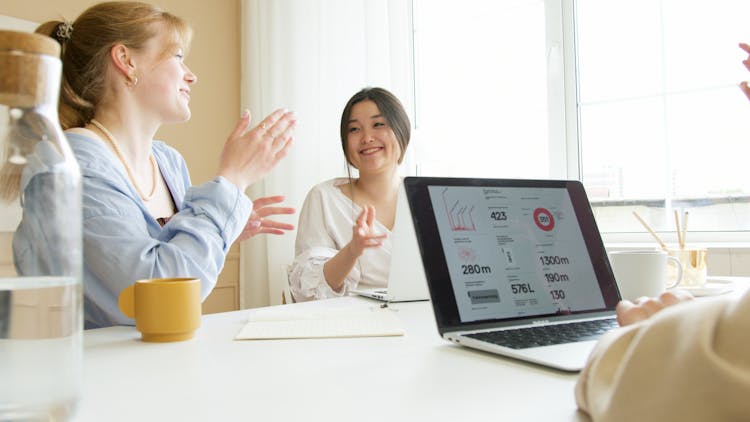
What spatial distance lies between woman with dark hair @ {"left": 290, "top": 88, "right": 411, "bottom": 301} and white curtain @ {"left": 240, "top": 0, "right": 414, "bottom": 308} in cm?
71

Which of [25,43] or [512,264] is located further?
[512,264]

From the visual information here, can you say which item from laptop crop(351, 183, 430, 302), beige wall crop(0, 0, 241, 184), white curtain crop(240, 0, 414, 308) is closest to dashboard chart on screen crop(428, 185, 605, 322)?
laptop crop(351, 183, 430, 302)

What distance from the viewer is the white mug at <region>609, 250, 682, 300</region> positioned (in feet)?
→ 3.44

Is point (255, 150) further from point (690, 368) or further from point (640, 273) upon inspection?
point (690, 368)

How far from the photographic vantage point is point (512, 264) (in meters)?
0.85

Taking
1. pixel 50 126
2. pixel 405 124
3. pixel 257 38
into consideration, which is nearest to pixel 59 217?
pixel 50 126

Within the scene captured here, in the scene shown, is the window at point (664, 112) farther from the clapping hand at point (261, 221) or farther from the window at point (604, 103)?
the clapping hand at point (261, 221)

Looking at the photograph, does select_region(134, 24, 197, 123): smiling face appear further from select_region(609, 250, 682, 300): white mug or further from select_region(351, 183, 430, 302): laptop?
select_region(609, 250, 682, 300): white mug

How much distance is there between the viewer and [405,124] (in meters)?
2.25

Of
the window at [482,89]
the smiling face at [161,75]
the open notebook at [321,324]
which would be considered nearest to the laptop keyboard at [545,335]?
the open notebook at [321,324]

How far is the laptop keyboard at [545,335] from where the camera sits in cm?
71

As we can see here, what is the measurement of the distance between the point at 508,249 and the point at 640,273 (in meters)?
0.34

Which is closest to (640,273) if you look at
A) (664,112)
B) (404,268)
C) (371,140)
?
(404,268)

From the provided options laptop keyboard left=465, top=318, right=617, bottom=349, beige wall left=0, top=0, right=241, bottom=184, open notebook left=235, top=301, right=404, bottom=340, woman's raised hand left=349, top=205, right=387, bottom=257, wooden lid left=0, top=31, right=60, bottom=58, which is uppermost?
beige wall left=0, top=0, right=241, bottom=184
